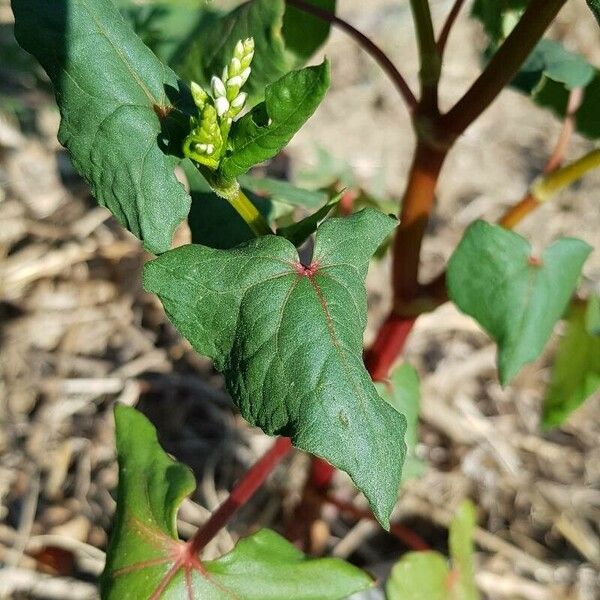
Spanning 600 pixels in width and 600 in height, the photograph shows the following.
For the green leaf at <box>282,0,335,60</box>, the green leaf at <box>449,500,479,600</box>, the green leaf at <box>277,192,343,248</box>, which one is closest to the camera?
the green leaf at <box>277,192,343,248</box>

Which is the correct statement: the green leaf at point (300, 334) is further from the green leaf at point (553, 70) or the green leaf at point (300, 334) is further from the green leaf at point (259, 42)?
the green leaf at point (553, 70)

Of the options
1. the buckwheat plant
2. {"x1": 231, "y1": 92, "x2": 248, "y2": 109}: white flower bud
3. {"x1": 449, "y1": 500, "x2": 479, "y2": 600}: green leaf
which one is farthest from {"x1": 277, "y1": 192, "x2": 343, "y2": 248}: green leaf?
{"x1": 449, "y1": 500, "x2": 479, "y2": 600}: green leaf

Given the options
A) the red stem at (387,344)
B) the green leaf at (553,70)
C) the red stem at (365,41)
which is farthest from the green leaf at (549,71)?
the red stem at (387,344)

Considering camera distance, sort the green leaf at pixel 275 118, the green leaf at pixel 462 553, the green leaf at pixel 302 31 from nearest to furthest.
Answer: the green leaf at pixel 275 118 < the green leaf at pixel 302 31 < the green leaf at pixel 462 553

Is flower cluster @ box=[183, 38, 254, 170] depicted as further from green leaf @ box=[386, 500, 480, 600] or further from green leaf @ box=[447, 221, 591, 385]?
green leaf @ box=[386, 500, 480, 600]

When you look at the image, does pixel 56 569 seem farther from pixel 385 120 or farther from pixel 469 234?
pixel 385 120

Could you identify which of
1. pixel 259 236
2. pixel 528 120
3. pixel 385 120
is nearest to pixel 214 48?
pixel 259 236

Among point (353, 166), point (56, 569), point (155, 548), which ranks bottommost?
A: point (56, 569)
